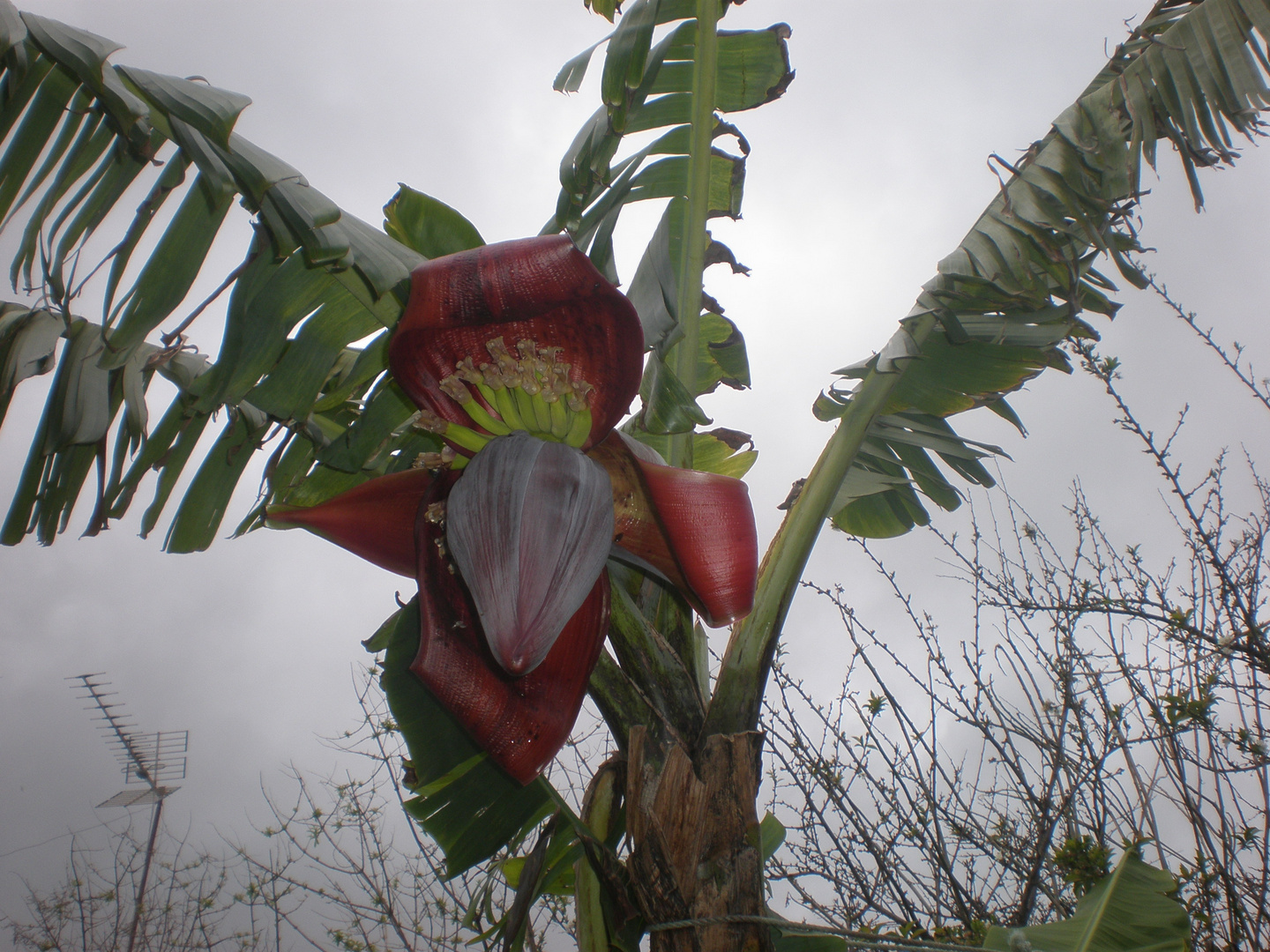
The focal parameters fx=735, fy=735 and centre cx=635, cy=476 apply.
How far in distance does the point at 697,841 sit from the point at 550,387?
697mm

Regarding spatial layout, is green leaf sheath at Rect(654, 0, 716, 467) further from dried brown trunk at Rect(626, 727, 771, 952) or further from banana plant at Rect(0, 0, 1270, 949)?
dried brown trunk at Rect(626, 727, 771, 952)

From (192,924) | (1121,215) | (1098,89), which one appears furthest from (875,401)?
(192,924)

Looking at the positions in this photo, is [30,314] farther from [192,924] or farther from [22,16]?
[192,924]

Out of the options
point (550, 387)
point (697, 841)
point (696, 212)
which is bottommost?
point (697, 841)

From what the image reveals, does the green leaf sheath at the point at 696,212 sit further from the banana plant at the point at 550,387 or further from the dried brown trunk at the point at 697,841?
the dried brown trunk at the point at 697,841

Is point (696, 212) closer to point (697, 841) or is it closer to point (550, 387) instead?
point (550, 387)

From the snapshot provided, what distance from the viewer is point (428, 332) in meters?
0.99

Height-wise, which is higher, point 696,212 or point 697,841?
point 696,212

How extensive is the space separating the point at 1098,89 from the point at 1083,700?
6.40 ft

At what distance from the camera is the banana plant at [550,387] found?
0.97 meters

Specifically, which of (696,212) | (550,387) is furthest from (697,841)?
(696,212)

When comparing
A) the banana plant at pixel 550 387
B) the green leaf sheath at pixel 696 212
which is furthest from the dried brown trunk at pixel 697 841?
the green leaf sheath at pixel 696 212

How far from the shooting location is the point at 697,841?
1.08 metres

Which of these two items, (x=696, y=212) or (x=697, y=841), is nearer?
(x=697, y=841)
